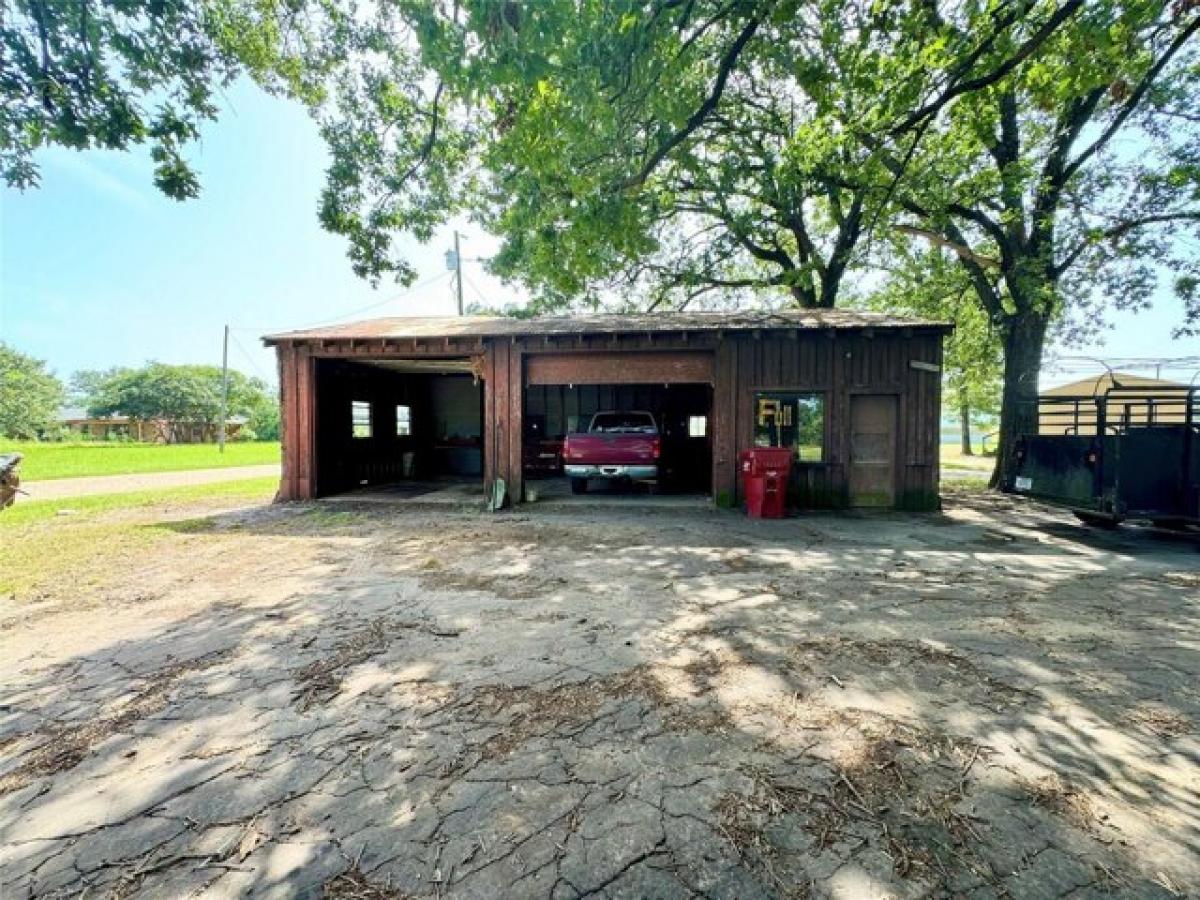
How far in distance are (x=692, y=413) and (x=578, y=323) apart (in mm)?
5739

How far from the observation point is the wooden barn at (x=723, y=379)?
1017 cm

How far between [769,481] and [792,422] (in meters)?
1.75

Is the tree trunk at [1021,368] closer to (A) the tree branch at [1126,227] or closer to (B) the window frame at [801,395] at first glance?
(A) the tree branch at [1126,227]

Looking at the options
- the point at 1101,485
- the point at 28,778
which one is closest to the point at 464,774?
the point at 28,778

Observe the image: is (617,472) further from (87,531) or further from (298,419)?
(87,531)

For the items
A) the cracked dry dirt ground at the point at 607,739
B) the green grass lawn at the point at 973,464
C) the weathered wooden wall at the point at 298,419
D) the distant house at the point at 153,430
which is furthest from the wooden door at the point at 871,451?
the distant house at the point at 153,430

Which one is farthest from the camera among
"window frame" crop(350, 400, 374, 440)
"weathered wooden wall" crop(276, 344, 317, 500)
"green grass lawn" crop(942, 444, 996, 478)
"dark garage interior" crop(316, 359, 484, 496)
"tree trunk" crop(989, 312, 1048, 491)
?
"green grass lawn" crop(942, 444, 996, 478)

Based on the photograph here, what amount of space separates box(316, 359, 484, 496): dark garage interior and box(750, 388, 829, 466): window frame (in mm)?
7096

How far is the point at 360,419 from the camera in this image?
46.5ft

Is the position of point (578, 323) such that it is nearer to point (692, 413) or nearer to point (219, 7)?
point (692, 413)

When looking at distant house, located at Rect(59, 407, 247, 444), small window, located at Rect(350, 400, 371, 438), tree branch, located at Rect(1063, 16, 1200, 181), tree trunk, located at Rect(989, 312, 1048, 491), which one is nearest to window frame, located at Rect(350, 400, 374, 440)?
small window, located at Rect(350, 400, 371, 438)

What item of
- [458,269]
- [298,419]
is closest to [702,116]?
[298,419]

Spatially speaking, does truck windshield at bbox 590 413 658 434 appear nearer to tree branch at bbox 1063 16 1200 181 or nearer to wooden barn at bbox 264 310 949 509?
wooden barn at bbox 264 310 949 509

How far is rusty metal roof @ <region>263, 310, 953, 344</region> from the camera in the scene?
401 inches
